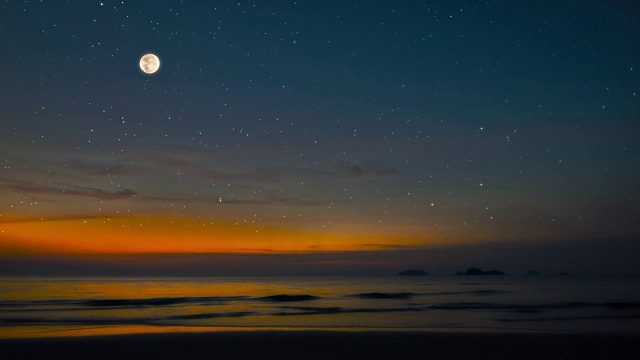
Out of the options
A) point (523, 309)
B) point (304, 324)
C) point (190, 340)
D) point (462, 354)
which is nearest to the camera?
point (462, 354)

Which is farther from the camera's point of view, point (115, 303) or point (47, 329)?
point (115, 303)

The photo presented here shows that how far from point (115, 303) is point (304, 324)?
16443 millimetres

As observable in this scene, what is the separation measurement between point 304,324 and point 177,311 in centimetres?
917

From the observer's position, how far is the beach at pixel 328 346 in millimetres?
12250

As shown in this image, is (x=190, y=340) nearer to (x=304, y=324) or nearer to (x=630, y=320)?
(x=304, y=324)

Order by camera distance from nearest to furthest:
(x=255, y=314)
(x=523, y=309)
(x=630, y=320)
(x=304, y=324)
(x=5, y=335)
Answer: (x=5, y=335) < (x=304, y=324) < (x=630, y=320) < (x=255, y=314) < (x=523, y=309)

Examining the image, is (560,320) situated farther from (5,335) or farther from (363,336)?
(5,335)

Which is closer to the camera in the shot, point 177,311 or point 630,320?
point 630,320

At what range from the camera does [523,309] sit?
2719cm

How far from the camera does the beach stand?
12.2 m

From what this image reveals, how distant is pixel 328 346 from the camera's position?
13.5 metres

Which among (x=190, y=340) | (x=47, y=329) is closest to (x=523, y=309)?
(x=190, y=340)

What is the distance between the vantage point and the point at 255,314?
24875 mm

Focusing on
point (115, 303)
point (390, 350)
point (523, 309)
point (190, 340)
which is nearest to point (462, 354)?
point (390, 350)
